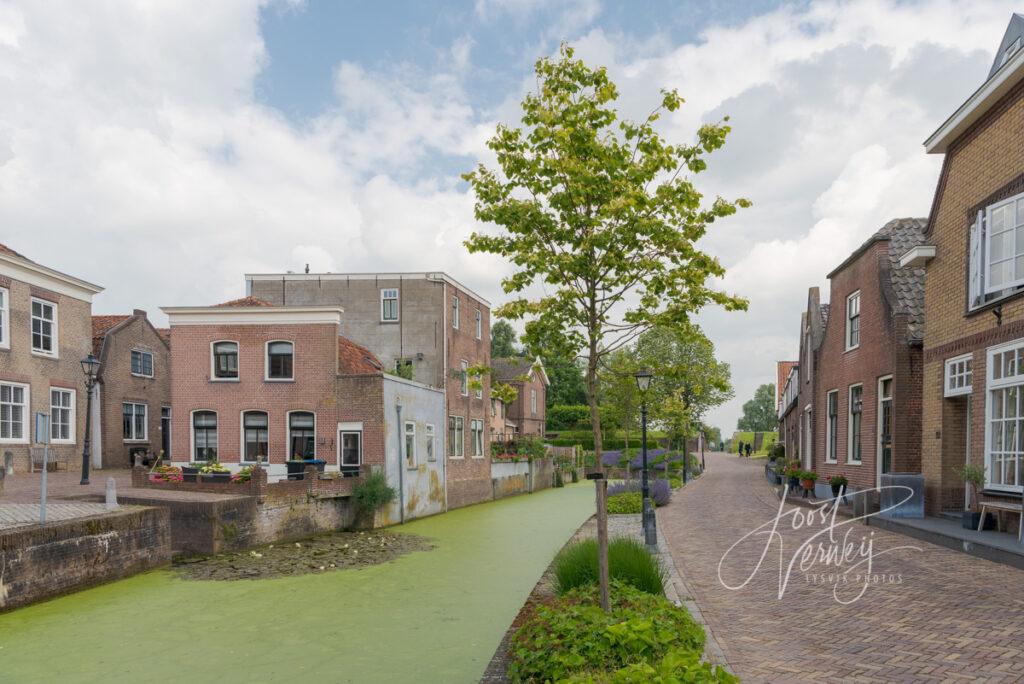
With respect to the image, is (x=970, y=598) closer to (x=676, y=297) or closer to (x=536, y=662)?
(x=676, y=297)

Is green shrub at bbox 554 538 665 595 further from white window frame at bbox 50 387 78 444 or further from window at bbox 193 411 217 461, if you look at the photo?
white window frame at bbox 50 387 78 444

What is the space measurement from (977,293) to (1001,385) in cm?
177

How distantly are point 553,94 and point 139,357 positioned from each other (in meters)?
25.5

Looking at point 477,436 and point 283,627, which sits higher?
point 477,436

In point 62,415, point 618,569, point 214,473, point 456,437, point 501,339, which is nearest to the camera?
point 618,569

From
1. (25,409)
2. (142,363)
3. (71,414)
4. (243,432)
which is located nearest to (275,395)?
(243,432)

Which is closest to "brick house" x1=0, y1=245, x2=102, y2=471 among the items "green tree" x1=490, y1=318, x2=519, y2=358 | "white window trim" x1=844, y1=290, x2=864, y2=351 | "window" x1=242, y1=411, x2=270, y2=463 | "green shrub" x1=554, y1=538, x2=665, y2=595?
"window" x1=242, y1=411, x2=270, y2=463

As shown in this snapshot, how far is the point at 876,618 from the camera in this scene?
23.9ft

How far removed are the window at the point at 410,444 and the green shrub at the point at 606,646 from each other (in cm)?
1605

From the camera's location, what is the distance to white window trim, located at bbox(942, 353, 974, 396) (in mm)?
13028

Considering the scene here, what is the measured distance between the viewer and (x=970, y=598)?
8008mm

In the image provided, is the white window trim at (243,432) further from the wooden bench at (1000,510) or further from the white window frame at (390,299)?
the wooden bench at (1000,510)

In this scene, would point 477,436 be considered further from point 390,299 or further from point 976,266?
point 976,266

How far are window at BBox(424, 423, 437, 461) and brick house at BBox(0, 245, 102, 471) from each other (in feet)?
36.1
